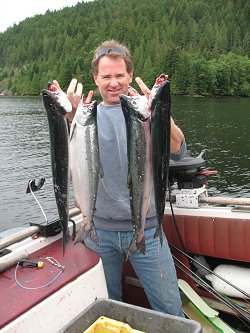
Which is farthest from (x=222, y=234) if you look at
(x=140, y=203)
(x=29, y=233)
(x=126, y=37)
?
(x=126, y=37)

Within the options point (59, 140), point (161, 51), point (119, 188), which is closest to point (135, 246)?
point (119, 188)

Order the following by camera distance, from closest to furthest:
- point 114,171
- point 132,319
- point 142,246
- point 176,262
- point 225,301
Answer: point 132,319 → point 142,246 → point 114,171 → point 225,301 → point 176,262

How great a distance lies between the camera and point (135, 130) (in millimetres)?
3084

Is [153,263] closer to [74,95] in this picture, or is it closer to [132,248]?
[132,248]

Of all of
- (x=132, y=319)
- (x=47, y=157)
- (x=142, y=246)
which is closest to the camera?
(x=132, y=319)

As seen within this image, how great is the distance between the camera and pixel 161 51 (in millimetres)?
139625

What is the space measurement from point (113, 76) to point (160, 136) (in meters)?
0.75

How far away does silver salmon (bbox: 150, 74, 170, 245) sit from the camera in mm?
2938

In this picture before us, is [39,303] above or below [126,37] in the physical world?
below

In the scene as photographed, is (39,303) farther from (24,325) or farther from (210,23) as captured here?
(210,23)

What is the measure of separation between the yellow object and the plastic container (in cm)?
11

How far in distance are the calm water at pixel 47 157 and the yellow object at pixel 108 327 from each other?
4.36m

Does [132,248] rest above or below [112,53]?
below

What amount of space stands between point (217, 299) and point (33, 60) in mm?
194973
